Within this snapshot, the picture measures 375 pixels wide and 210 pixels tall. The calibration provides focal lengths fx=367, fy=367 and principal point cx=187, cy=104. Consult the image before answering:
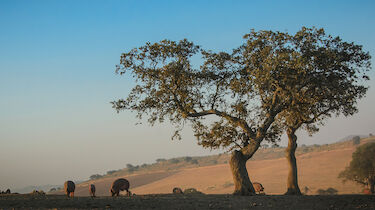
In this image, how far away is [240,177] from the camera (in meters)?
22.9

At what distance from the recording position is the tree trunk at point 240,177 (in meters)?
22.5

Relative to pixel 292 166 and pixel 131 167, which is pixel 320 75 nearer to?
pixel 292 166

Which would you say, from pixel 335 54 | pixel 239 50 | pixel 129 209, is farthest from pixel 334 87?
pixel 129 209

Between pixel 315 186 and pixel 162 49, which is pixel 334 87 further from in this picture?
pixel 315 186

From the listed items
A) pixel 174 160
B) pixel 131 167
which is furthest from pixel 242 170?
pixel 131 167

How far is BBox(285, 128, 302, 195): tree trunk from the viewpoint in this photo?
25.0 metres

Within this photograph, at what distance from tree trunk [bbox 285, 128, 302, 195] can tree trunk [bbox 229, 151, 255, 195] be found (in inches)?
150

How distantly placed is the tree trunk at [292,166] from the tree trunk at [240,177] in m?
3.81

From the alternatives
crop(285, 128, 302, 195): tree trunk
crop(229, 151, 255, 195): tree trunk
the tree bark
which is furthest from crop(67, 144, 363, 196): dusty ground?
crop(229, 151, 255, 195): tree trunk

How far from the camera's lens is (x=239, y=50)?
24.2 m

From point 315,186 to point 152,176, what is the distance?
177 ft

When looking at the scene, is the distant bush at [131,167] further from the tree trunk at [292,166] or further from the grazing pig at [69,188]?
the grazing pig at [69,188]

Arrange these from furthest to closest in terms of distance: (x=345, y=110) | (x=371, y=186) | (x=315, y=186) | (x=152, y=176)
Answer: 1. (x=152, y=176)
2. (x=315, y=186)
3. (x=371, y=186)
4. (x=345, y=110)

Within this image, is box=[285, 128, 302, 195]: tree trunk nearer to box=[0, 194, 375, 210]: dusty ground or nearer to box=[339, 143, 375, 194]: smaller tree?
box=[0, 194, 375, 210]: dusty ground
